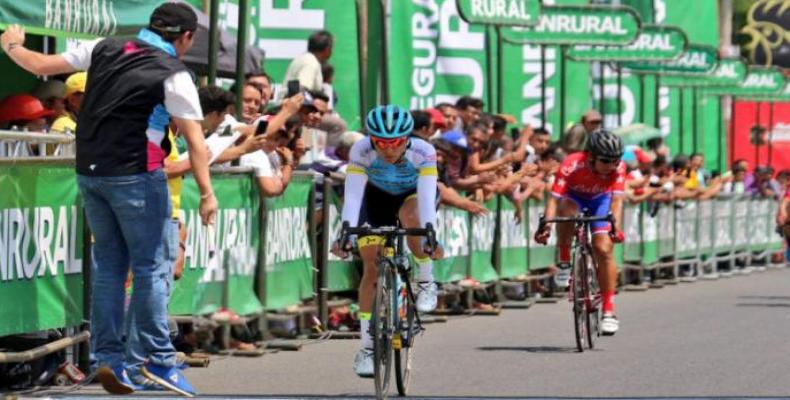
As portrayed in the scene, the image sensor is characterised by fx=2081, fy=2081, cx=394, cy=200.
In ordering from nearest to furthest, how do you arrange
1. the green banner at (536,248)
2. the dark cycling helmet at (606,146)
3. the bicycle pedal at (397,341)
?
the bicycle pedal at (397,341) → the dark cycling helmet at (606,146) → the green banner at (536,248)

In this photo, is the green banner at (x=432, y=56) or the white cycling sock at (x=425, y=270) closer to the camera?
the white cycling sock at (x=425, y=270)

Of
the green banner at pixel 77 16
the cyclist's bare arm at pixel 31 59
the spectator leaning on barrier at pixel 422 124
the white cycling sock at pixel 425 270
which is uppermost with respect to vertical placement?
the green banner at pixel 77 16

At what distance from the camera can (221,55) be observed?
656 inches

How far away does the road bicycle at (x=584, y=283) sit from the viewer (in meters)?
15.2

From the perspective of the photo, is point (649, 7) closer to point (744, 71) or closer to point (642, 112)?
point (642, 112)

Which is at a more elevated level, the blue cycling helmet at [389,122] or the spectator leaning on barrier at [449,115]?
the blue cycling helmet at [389,122]

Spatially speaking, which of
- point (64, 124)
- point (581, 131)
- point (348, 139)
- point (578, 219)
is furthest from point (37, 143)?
point (581, 131)

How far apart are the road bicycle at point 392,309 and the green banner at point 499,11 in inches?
360

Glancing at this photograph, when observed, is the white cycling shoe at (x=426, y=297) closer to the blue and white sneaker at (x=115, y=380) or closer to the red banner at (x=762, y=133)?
the blue and white sneaker at (x=115, y=380)

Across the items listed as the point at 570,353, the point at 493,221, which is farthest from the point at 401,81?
the point at 570,353

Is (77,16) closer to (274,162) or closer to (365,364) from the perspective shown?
(274,162)

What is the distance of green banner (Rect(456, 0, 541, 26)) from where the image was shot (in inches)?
803

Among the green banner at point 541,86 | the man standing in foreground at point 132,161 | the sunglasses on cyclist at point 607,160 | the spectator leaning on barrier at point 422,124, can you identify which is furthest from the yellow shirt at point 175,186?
the green banner at point 541,86

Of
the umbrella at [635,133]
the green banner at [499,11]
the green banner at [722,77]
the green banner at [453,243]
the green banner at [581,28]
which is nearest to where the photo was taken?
the green banner at [453,243]
